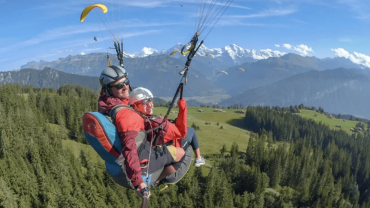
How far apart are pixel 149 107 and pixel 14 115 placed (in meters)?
98.5

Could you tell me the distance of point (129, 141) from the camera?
266 inches

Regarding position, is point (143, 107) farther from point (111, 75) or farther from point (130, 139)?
point (130, 139)

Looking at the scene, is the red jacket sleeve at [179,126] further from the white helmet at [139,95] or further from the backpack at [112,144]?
the white helmet at [139,95]

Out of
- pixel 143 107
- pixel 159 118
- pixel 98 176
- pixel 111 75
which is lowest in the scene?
pixel 98 176

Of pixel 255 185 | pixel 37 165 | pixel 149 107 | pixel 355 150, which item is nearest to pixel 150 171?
pixel 149 107

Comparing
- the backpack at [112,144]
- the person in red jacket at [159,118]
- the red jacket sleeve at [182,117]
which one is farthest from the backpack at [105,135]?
the red jacket sleeve at [182,117]

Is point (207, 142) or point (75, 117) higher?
point (75, 117)

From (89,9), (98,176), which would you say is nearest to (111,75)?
(89,9)

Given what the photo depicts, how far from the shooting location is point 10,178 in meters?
67.1

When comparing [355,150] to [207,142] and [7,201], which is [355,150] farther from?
[7,201]

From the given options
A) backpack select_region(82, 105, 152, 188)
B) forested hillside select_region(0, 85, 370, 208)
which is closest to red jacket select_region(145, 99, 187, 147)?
backpack select_region(82, 105, 152, 188)

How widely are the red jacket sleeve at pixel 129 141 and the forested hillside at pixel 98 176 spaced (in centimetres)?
6427

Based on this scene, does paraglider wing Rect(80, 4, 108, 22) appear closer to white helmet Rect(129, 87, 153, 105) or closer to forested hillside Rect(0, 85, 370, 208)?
white helmet Rect(129, 87, 153, 105)

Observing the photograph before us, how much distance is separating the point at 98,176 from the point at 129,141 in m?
82.6
